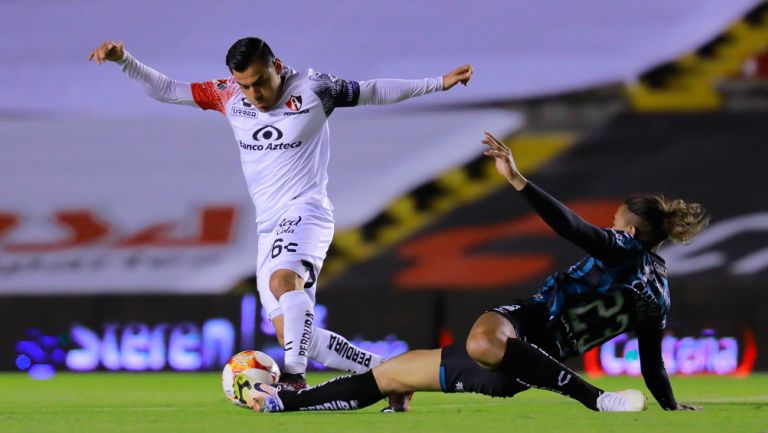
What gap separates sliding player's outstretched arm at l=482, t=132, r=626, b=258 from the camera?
4.74 m

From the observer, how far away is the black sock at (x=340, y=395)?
17.4 feet

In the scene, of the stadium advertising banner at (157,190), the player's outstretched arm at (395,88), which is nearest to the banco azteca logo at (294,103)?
the player's outstretched arm at (395,88)

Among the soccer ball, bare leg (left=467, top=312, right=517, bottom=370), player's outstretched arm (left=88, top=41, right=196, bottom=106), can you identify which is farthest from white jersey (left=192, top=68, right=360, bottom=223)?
bare leg (left=467, top=312, right=517, bottom=370)

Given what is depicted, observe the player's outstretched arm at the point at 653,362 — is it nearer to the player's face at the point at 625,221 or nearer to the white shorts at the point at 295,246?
the player's face at the point at 625,221

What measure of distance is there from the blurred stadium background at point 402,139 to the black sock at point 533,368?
6545mm

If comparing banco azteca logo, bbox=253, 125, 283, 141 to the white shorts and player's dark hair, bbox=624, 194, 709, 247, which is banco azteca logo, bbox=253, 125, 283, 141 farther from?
player's dark hair, bbox=624, 194, 709, 247

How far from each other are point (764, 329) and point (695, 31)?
3.50 metres

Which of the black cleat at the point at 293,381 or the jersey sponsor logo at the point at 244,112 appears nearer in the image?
the black cleat at the point at 293,381

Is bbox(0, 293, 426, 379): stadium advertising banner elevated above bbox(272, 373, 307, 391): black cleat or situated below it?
below

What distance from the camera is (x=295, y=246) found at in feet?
20.4

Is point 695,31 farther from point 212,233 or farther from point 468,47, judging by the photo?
point 212,233

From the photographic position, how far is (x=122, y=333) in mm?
10898

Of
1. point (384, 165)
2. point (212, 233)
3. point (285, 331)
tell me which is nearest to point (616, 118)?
point (384, 165)

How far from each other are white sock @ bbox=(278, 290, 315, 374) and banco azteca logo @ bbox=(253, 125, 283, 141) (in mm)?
769
